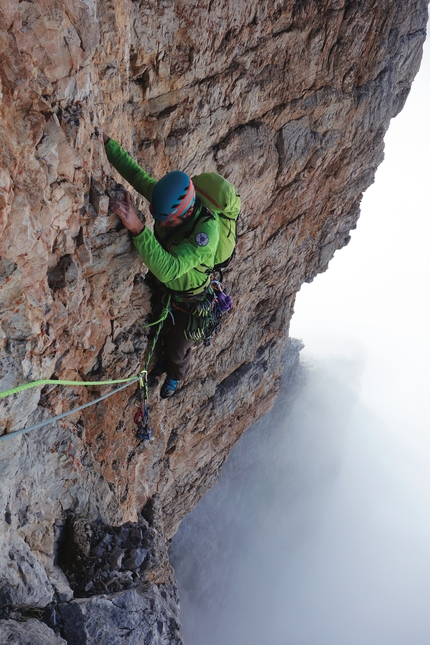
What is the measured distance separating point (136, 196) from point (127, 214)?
159 centimetres

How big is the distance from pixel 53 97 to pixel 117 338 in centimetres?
255

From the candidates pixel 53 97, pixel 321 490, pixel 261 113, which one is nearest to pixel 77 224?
pixel 53 97

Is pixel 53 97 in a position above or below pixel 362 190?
below

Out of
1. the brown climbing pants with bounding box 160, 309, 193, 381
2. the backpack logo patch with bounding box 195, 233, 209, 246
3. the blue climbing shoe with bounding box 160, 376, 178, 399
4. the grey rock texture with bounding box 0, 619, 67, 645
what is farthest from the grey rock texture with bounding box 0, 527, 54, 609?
the backpack logo patch with bounding box 195, 233, 209, 246

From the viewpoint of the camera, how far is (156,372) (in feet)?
19.9

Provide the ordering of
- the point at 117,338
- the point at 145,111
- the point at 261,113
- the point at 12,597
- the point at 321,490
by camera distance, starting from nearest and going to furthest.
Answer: the point at 12,597, the point at 117,338, the point at 145,111, the point at 261,113, the point at 321,490

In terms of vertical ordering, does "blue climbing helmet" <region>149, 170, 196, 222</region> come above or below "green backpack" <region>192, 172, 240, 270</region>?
below

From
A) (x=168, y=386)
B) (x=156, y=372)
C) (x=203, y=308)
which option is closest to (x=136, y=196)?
(x=203, y=308)

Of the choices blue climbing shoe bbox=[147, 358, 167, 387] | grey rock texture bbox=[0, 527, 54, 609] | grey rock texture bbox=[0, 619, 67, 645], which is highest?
blue climbing shoe bbox=[147, 358, 167, 387]

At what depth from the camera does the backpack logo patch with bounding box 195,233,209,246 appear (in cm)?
405

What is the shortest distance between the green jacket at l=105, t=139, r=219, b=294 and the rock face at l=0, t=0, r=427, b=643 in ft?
Result: 0.76

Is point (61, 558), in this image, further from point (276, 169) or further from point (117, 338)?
point (276, 169)

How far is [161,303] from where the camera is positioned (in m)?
5.23

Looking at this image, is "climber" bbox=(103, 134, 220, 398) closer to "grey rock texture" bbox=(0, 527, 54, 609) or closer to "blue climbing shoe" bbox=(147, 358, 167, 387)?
"blue climbing shoe" bbox=(147, 358, 167, 387)
